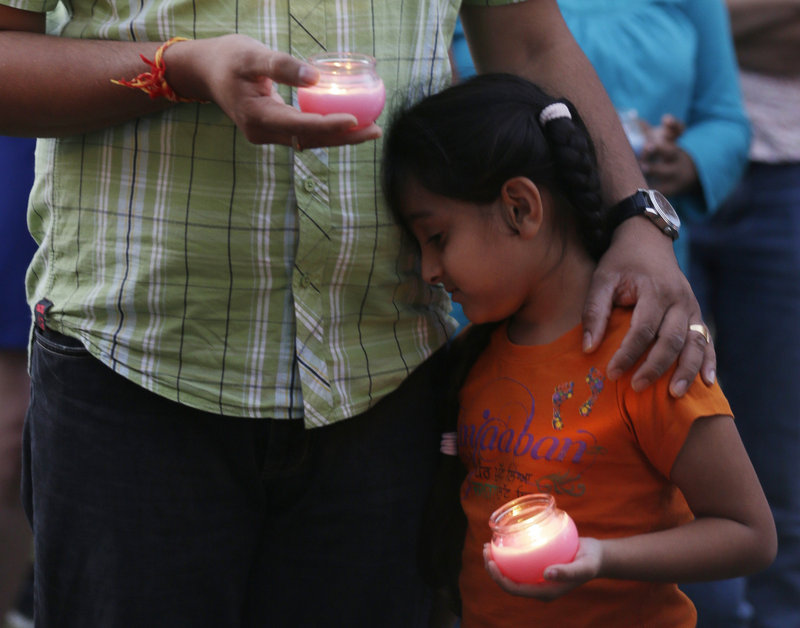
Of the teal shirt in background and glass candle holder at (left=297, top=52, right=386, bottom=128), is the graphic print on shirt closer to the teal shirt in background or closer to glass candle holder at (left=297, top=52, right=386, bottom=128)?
glass candle holder at (left=297, top=52, right=386, bottom=128)

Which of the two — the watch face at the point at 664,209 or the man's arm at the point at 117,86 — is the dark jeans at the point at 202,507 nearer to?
the man's arm at the point at 117,86

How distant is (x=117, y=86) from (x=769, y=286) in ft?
8.05

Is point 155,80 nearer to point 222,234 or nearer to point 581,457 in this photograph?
point 222,234

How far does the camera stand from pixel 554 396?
1646mm

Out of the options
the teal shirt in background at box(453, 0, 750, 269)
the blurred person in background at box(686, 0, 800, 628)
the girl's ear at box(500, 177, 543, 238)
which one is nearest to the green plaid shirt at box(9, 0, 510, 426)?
the girl's ear at box(500, 177, 543, 238)

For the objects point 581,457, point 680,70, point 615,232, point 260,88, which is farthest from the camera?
point 680,70

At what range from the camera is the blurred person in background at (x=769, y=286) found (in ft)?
10.5

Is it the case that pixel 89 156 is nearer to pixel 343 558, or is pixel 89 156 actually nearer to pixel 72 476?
pixel 72 476

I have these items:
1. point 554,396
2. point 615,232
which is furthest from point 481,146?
point 554,396

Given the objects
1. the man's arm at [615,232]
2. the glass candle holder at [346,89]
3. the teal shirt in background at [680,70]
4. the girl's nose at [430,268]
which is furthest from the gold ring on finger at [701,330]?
the teal shirt in background at [680,70]

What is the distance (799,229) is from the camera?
322 centimetres

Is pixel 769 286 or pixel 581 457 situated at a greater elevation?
pixel 581 457

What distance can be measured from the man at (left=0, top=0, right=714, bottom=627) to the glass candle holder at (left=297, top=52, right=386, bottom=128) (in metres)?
0.09

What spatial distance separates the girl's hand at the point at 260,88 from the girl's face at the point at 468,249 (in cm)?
33
